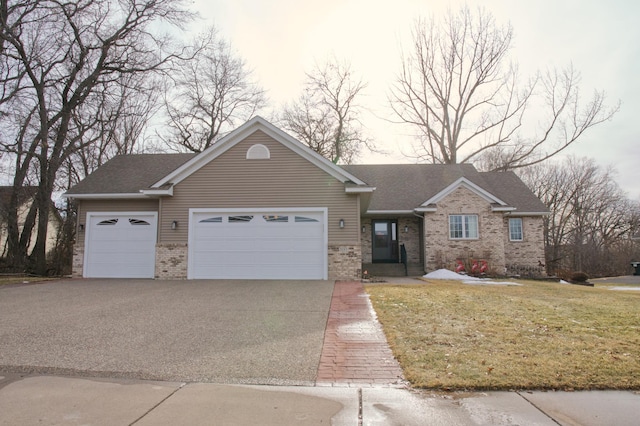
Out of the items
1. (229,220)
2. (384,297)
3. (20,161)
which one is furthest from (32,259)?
(384,297)

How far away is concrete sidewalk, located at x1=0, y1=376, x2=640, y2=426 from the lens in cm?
331

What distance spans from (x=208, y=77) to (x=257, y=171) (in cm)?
1902

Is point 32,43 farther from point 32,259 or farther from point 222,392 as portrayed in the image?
point 222,392

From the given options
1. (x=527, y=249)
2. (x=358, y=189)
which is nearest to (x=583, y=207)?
(x=527, y=249)

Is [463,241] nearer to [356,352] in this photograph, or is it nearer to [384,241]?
[384,241]

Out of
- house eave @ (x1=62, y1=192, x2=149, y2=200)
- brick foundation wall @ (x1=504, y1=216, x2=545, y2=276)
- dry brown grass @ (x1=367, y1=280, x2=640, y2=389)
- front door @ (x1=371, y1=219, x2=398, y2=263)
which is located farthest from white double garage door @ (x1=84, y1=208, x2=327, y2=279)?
brick foundation wall @ (x1=504, y1=216, x2=545, y2=276)

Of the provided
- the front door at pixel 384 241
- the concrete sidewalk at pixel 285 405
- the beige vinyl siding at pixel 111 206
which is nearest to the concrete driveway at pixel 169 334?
the concrete sidewalk at pixel 285 405

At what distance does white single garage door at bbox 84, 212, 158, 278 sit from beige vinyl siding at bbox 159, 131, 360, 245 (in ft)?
3.96

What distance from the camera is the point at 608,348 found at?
16.9 ft

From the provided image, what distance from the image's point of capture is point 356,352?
17.0 ft

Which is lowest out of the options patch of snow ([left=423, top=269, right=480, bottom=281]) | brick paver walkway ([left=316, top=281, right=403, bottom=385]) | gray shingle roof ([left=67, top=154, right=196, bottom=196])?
brick paver walkway ([left=316, top=281, right=403, bottom=385])

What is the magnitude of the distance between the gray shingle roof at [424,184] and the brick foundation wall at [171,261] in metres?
8.82

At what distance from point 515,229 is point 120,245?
17.5 metres

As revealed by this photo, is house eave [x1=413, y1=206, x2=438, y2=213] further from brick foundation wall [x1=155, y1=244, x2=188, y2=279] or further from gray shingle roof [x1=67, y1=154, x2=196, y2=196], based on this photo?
gray shingle roof [x1=67, y1=154, x2=196, y2=196]
